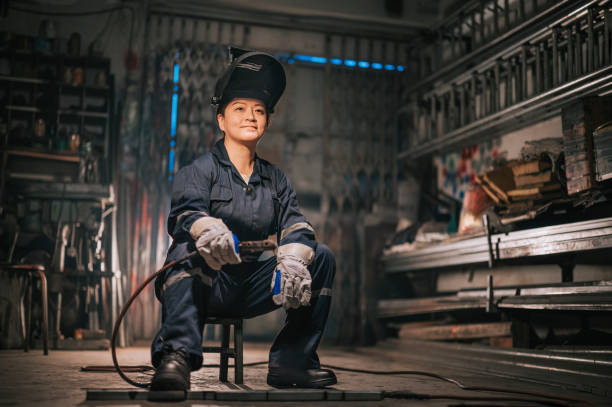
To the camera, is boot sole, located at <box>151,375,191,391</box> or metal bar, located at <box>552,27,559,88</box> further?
metal bar, located at <box>552,27,559,88</box>

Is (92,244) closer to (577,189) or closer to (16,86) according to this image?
(16,86)

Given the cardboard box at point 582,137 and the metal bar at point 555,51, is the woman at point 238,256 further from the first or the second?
the metal bar at point 555,51

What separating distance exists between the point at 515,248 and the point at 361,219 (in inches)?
113

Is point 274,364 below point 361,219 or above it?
below

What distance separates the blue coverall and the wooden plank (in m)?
2.08

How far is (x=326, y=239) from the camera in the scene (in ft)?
21.7

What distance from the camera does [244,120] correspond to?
289cm

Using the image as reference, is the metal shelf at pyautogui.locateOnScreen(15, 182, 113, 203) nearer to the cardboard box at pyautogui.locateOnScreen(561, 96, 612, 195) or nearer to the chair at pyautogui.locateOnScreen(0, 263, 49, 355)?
the chair at pyautogui.locateOnScreen(0, 263, 49, 355)

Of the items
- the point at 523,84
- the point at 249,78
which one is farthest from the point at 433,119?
the point at 249,78

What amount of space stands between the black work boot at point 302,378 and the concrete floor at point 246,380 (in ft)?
0.26

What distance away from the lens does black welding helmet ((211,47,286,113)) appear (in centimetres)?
287

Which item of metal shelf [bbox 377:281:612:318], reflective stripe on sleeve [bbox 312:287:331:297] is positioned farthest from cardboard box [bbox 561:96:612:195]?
reflective stripe on sleeve [bbox 312:287:331:297]

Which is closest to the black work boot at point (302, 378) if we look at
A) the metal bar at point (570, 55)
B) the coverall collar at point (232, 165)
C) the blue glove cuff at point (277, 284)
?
the blue glove cuff at point (277, 284)

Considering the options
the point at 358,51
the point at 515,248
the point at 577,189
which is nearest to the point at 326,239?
the point at 358,51
